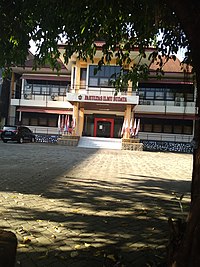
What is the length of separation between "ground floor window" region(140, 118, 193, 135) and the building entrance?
3269 millimetres

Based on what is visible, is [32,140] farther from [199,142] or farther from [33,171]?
[199,142]

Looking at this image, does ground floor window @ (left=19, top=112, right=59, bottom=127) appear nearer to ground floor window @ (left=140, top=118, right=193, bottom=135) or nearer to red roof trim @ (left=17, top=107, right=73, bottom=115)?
red roof trim @ (left=17, top=107, right=73, bottom=115)

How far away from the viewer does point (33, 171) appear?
371 inches

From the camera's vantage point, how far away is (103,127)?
3169 centimetres

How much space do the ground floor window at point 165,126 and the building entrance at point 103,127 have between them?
10.7ft

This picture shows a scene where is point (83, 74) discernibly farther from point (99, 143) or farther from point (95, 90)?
point (99, 143)

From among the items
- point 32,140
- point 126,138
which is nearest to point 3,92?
point 32,140

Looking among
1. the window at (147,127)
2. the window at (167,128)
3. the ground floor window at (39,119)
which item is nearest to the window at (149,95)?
the window at (147,127)

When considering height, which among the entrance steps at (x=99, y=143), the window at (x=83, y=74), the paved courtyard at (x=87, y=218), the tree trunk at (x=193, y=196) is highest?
the window at (x=83, y=74)

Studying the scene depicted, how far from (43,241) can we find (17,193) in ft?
9.06

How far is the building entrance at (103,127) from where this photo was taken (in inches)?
1239

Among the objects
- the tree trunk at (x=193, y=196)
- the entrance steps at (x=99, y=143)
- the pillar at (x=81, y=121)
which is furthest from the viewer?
the pillar at (x=81, y=121)

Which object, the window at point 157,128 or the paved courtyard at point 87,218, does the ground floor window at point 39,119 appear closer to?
the window at point 157,128

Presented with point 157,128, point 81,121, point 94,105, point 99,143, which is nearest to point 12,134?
point 81,121
